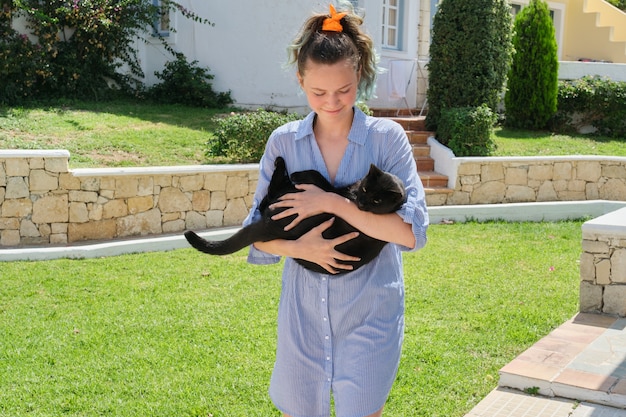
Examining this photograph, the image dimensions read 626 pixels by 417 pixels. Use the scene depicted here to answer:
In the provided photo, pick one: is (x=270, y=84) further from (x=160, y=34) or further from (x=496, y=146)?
(x=496, y=146)

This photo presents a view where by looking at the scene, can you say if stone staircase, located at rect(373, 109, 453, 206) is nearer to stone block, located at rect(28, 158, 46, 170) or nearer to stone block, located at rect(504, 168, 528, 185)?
stone block, located at rect(504, 168, 528, 185)

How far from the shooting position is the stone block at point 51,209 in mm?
8258

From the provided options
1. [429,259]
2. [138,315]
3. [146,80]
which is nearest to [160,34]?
[146,80]

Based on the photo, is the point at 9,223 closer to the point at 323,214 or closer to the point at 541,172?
the point at 323,214

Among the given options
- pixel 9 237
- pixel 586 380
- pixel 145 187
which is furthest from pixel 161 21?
pixel 586 380

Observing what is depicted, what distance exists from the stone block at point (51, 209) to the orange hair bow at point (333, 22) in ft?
21.5

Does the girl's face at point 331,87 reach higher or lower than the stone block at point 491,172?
higher

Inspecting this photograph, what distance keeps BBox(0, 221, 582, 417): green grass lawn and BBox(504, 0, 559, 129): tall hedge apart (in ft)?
20.8

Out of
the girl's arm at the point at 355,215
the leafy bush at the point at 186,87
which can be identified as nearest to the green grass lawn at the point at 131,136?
the leafy bush at the point at 186,87

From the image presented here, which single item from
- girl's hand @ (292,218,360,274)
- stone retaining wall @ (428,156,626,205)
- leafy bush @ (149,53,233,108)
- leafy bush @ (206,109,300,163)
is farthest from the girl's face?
leafy bush @ (149,53,233,108)

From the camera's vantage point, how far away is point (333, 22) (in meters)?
2.49

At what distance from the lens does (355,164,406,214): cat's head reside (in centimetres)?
233

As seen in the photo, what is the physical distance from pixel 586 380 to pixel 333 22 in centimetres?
305

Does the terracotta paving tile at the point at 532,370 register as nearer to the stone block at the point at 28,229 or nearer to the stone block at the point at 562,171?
the stone block at the point at 28,229
